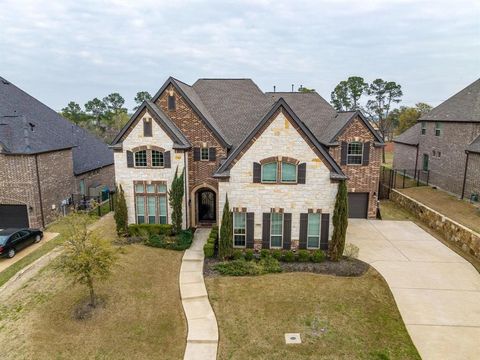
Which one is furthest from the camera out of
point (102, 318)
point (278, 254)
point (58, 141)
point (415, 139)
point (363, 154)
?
point (415, 139)

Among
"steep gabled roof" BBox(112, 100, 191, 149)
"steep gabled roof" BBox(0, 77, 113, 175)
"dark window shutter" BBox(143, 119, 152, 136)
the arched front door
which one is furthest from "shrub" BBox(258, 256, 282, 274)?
"steep gabled roof" BBox(0, 77, 113, 175)

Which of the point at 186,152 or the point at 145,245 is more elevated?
the point at 186,152

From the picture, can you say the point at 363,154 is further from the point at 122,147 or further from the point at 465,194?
the point at 122,147

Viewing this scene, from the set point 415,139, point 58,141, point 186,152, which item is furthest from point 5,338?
point 415,139

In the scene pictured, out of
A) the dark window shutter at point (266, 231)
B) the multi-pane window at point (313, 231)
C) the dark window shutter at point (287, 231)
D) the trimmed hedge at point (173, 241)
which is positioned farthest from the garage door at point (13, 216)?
the multi-pane window at point (313, 231)

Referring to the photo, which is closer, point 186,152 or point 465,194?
point 186,152

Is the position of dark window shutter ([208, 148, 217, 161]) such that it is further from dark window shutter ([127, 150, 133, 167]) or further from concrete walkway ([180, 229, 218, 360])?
concrete walkway ([180, 229, 218, 360])
